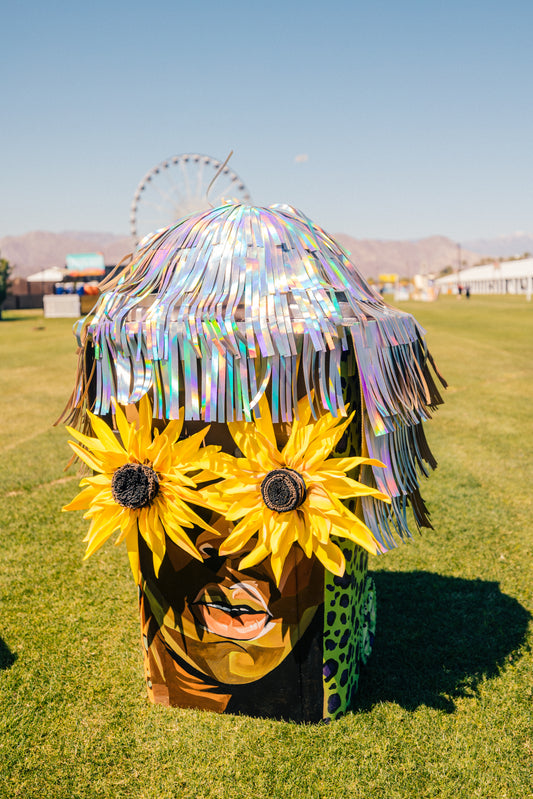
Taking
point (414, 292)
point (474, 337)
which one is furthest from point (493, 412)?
point (414, 292)

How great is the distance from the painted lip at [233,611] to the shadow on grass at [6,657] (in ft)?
4.16

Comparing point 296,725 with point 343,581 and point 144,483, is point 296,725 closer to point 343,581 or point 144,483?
point 343,581

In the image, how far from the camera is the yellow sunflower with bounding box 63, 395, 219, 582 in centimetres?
210

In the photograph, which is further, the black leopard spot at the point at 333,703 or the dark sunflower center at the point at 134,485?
the black leopard spot at the point at 333,703

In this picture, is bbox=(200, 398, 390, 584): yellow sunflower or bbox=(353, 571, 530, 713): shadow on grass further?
bbox=(353, 571, 530, 713): shadow on grass

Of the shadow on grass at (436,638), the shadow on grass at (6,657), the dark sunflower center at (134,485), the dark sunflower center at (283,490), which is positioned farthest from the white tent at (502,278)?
the dark sunflower center at (134,485)

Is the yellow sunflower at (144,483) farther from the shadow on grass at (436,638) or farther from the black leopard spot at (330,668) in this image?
the shadow on grass at (436,638)

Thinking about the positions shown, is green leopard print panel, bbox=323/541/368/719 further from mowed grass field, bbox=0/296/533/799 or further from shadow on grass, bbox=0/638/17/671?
shadow on grass, bbox=0/638/17/671

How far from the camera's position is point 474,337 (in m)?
17.4

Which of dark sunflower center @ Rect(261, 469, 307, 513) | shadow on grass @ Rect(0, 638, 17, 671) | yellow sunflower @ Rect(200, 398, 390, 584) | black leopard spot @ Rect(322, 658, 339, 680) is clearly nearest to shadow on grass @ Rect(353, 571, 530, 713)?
black leopard spot @ Rect(322, 658, 339, 680)

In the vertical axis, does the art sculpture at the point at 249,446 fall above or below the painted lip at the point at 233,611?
above

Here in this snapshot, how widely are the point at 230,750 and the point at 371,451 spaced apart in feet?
4.17

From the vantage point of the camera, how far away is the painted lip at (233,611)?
87.4 inches

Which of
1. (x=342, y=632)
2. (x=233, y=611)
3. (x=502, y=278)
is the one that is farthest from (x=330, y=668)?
(x=502, y=278)
